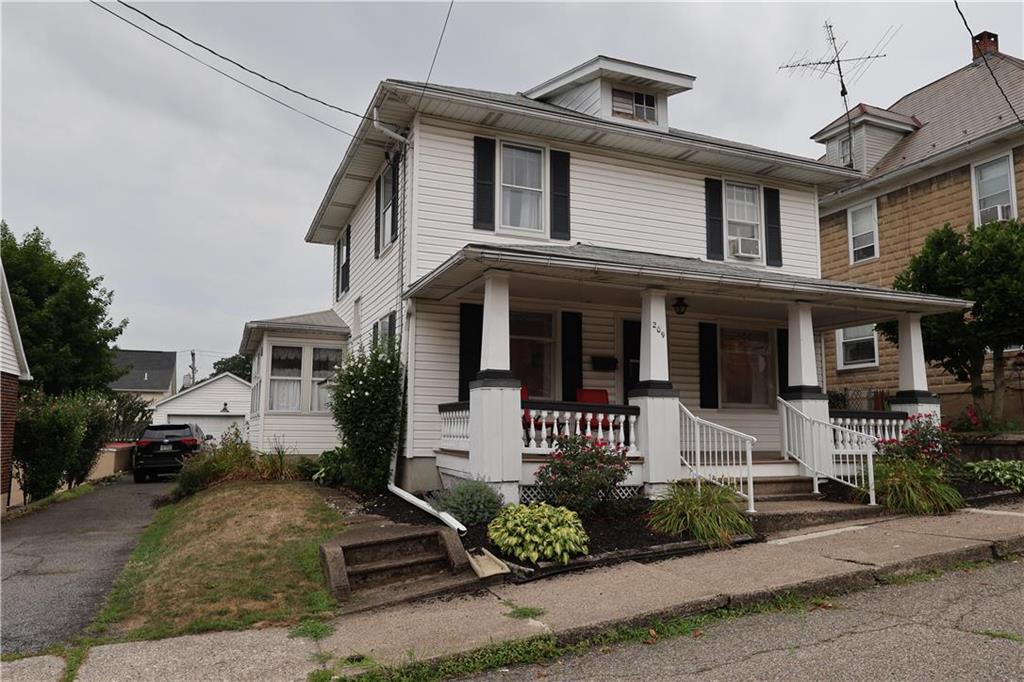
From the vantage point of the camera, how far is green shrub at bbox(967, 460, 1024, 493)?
10.1 metres

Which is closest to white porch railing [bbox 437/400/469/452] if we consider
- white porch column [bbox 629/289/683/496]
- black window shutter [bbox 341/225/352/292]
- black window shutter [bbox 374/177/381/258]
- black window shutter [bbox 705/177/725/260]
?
white porch column [bbox 629/289/683/496]

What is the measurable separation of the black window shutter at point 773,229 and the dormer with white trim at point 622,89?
243 cm

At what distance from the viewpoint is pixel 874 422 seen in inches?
429

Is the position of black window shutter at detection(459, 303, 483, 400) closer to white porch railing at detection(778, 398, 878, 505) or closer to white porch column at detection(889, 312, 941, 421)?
white porch railing at detection(778, 398, 878, 505)

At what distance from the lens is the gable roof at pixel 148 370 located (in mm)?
48406

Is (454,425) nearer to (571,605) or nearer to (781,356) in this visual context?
(571,605)

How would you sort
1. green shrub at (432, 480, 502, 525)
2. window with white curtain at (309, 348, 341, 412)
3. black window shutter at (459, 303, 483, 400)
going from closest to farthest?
green shrub at (432, 480, 502, 525)
black window shutter at (459, 303, 483, 400)
window with white curtain at (309, 348, 341, 412)

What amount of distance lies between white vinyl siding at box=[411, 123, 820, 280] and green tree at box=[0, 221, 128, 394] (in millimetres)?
17080

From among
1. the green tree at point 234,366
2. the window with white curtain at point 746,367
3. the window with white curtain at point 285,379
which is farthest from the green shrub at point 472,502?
the green tree at point 234,366

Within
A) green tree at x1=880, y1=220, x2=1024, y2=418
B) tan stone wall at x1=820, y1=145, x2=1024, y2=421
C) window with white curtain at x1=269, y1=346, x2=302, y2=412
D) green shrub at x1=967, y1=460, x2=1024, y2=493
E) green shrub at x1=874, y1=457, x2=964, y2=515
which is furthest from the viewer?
tan stone wall at x1=820, y1=145, x2=1024, y2=421

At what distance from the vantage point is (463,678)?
4.47m

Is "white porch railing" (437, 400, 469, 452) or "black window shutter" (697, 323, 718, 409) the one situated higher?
"black window shutter" (697, 323, 718, 409)

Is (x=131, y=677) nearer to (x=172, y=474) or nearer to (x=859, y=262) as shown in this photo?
(x=172, y=474)

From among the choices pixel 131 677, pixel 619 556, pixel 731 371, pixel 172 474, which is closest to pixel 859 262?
pixel 731 371
